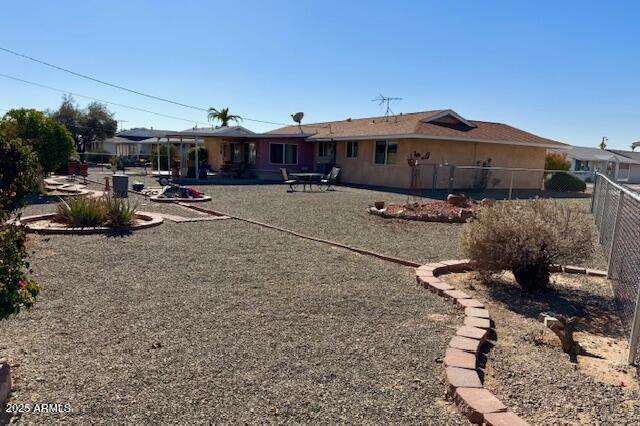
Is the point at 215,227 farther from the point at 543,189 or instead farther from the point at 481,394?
the point at 543,189

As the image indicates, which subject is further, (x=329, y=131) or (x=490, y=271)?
(x=329, y=131)

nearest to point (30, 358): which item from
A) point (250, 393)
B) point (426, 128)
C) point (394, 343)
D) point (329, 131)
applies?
point (250, 393)

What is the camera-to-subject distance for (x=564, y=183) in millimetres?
25047

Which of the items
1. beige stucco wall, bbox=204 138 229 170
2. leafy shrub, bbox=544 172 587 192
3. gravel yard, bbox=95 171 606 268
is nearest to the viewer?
gravel yard, bbox=95 171 606 268

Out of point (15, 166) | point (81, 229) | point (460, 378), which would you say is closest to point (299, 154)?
point (81, 229)

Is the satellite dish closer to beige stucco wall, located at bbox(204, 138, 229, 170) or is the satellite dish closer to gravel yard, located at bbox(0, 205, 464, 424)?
beige stucco wall, located at bbox(204, 138, 229, 170)

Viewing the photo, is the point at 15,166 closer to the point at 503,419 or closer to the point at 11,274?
the point at 11,274

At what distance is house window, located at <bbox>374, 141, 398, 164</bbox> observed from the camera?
22.5m

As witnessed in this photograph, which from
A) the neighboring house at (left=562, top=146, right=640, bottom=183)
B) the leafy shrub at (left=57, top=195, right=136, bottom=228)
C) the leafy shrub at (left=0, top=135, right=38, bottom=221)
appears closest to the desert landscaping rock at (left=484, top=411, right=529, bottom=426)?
the leafy shrub at (left=0, top=135, right=38, bottom=221)

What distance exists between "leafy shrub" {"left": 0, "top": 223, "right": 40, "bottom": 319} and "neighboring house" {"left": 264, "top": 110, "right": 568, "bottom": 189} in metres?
18.6

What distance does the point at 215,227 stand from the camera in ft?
30.6

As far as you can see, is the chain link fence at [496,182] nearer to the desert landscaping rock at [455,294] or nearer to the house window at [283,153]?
the house window at [283,153]

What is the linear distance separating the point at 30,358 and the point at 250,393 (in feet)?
5.54

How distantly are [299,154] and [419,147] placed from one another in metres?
8.65
